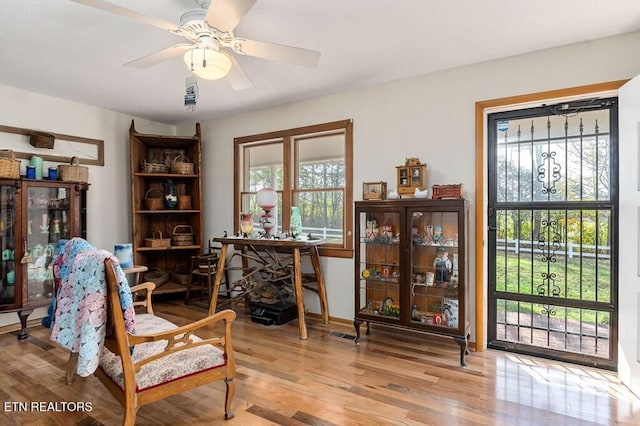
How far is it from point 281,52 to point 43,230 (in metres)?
3.23

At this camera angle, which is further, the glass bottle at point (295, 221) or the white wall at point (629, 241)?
the glass bottle at point (295, 221)

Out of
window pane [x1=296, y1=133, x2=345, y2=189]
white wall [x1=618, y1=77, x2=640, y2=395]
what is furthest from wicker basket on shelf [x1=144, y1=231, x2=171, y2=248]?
white wall [x1=618, y1=77, x2=640, y2=395]

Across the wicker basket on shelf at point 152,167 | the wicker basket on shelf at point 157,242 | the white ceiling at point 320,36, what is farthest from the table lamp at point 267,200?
the wicker basket on shelf at point 152,167

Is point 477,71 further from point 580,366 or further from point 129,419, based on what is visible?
point 129,419

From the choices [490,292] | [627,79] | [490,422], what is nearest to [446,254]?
[490,292]

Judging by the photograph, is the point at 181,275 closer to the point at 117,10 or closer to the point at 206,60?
the point at 206,60

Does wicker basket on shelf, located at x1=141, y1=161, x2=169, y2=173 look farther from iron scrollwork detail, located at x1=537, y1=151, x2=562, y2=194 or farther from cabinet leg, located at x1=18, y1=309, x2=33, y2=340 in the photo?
iron scrollwork detail, located at x1=537, y1=151, x2=562, y2=194

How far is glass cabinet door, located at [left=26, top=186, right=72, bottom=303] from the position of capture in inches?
135

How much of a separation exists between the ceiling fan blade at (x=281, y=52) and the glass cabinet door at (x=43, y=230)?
9.31 feet

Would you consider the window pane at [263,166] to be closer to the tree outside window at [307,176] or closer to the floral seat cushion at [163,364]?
the tree outside window at [307,176]

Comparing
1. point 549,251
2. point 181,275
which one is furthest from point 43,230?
point 549,251

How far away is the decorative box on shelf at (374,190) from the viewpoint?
321cm

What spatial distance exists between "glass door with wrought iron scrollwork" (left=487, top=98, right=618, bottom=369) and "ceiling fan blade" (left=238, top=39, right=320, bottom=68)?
1813 mm

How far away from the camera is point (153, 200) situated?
451cm
